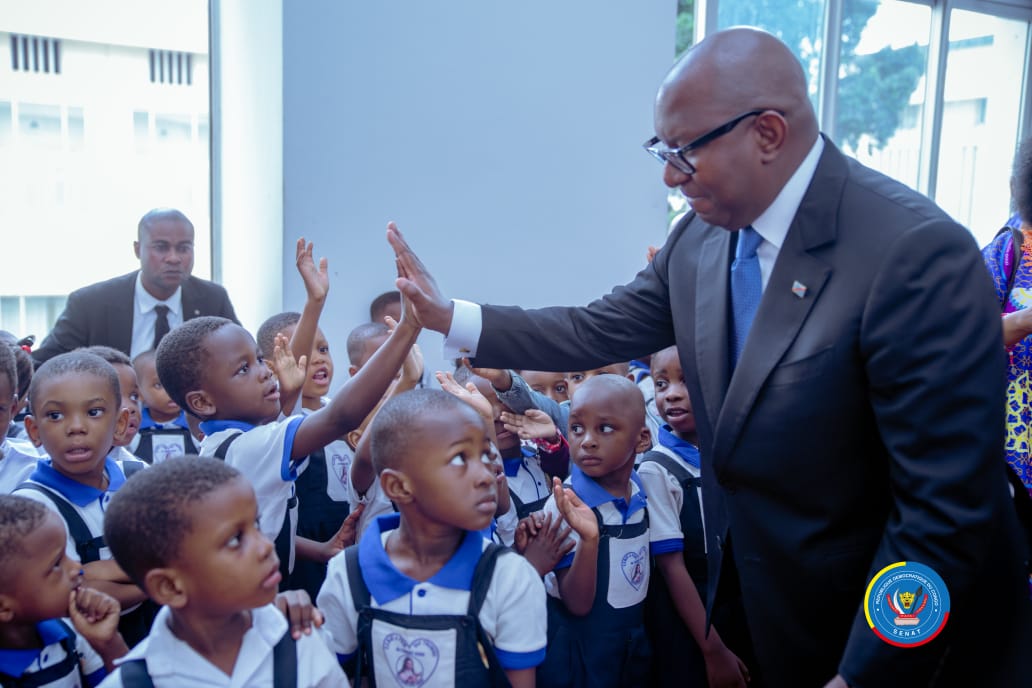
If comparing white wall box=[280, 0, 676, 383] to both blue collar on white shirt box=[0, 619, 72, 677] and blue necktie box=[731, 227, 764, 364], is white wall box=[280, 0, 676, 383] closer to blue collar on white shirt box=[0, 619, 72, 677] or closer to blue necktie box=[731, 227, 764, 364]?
blue collar on white shirt box=[0, 619, 72, 677]

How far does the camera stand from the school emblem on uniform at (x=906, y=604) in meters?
1.36

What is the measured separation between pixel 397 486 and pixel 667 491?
0.87 meters

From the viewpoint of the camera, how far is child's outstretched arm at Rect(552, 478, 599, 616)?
181cm

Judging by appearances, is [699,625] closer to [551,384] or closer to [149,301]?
[551,384]

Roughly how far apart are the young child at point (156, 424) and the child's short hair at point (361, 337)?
0.61 meters

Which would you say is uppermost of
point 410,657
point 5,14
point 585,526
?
point 5,14

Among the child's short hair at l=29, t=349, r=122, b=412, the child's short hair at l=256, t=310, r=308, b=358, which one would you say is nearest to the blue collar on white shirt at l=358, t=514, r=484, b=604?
the child's short hair at l=29, t=349, r=122, b=412

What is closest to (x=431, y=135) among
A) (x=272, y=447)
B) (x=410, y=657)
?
(x=272, y=447)

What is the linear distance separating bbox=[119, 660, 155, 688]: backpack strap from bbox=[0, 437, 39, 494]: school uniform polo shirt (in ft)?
2.89

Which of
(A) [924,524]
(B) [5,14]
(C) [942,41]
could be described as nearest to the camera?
(A) [924,524]

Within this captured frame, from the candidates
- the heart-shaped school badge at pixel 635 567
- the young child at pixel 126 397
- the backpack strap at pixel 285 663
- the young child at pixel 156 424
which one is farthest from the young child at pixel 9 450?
the heart-shaped school badge at pixel 635 567

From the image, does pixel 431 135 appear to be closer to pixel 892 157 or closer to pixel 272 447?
pixel 272 447

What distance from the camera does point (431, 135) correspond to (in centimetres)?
401

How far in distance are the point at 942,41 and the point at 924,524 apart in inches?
211
